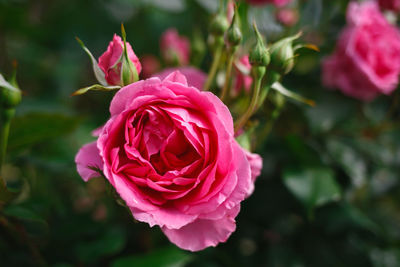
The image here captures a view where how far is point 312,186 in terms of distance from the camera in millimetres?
757

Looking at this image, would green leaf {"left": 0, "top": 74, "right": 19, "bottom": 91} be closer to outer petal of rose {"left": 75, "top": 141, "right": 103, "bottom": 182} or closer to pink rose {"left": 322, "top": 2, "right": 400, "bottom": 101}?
outer petal of rose {"left": 75, "top": 141, "right": 103, "bottom": 182}

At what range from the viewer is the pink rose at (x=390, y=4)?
3.20ft

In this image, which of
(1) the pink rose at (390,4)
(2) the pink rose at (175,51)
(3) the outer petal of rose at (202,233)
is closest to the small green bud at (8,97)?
(3) the outer petal of rose at (202,233)

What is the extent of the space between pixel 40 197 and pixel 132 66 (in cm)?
35

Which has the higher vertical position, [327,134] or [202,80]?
[202,80]

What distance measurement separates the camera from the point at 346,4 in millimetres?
995

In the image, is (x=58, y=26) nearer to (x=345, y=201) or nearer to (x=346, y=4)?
(x=346, y=4)

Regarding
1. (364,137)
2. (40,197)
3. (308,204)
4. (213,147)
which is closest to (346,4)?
(364,137)

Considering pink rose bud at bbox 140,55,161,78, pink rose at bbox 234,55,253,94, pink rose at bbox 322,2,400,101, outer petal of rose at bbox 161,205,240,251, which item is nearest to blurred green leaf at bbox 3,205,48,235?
outer petal of rose at bbox 161,205,240,251

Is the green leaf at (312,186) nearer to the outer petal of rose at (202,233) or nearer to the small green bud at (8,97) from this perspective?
the outer petal of rose at (202,233)

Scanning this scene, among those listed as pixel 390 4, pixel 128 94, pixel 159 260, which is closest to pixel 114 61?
pixel 128 94

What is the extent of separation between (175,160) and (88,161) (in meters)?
0.11

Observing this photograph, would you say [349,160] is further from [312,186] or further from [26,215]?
[26,215]

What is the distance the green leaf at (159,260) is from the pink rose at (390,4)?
0.78 metres
